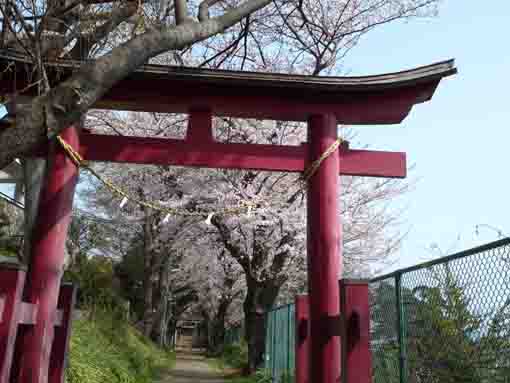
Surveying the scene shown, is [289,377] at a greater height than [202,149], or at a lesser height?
lesser

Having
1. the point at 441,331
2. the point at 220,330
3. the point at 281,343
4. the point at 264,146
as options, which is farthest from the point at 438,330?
the point at 220,330

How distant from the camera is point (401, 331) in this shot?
3.88m

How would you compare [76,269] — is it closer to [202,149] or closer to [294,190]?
[294,190]

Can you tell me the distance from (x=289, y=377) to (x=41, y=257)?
535 cm

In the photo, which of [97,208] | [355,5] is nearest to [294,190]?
[355,5]

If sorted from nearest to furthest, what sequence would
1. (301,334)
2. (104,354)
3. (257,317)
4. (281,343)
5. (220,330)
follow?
1. (301,334)
2. (104,354)
3. (281,343)
4. (257,317)
5. (220,330)

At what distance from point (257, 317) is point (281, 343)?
11.4 feet

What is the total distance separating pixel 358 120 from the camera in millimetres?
5316

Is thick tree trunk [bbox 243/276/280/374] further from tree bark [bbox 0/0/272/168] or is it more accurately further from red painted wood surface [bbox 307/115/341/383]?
tree bark [bbox 0/0/272/168]

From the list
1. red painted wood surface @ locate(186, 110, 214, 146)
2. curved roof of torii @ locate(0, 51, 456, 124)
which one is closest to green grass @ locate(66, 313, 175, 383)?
red painted wood surface @ locate(186, 110, 214, 146)

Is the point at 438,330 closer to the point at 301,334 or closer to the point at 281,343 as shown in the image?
the point at 301,334

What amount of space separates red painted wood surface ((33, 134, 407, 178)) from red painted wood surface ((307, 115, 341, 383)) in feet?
0.79

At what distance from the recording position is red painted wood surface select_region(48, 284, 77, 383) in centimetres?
468

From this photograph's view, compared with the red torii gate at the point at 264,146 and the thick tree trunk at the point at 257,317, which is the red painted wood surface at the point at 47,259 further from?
the thick tree trunk at the point at 257,317
